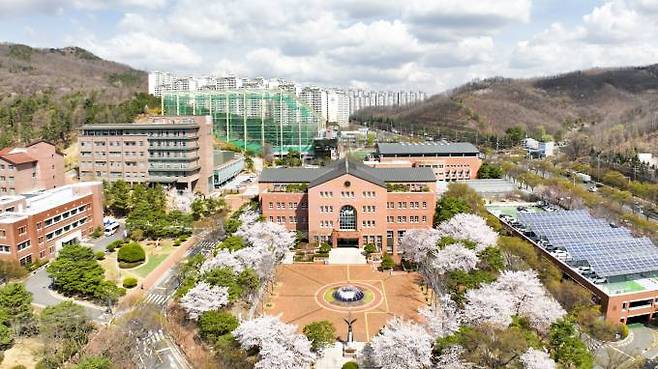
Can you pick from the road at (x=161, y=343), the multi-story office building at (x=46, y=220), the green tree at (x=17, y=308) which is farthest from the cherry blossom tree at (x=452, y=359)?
the multi-story office building at (x=46, y=220)

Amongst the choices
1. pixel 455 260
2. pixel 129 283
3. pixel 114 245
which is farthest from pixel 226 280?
pixel 114 245

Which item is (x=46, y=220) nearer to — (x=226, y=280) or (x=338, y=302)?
(x=226, y=280)

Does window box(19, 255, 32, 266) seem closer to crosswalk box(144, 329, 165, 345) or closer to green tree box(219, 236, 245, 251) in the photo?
green tree box(219, 236, 245, 251)

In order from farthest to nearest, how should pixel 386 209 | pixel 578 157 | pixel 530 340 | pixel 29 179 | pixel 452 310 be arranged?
1. pixel 578 157
2. pixel 29 179
3. pixel 386 209
4. pixel 452 310
5. pixel 530 340

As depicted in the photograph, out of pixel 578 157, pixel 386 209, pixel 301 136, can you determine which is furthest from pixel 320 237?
pixel 578 157

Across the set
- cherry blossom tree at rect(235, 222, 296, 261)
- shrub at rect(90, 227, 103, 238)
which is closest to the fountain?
cherry blossom tree at rect(235, 222, 296, 261)

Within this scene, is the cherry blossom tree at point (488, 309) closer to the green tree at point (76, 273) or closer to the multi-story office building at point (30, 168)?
the green tree at point (76, 273)

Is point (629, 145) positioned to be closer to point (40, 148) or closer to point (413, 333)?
point (413, 333)
